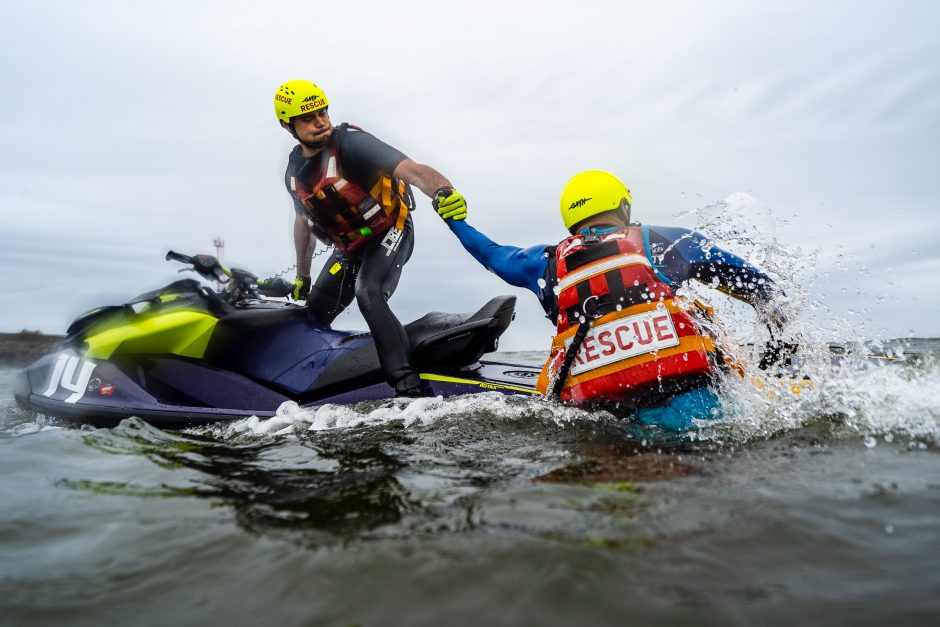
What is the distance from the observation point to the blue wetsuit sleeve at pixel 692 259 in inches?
132

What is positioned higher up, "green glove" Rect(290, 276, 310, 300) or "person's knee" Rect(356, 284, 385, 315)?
"green glove" Rect(290, 276, 310, 300)

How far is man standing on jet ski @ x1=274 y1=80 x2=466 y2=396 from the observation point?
403cm

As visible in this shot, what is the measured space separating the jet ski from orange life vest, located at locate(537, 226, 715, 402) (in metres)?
0.86

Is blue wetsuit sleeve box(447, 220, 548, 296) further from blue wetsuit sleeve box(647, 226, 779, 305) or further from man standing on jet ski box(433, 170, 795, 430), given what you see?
blue wetsuit sleeve box(647, 226, 779, 305)

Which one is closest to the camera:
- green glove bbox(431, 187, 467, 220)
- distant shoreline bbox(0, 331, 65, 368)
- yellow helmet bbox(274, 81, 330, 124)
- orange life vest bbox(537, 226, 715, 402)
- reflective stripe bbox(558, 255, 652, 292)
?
orange life vest bbox(537, 226, 715, 402)

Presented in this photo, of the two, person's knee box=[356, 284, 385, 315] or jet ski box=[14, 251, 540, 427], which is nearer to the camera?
jet ski box=[14, 251, 540, 427]

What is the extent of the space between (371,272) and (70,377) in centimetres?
208

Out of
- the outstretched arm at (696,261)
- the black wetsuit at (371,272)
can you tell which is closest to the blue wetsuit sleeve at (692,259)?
the outstretched arm at (696,261)

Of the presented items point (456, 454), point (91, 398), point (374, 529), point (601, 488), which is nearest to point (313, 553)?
point (374, 529)

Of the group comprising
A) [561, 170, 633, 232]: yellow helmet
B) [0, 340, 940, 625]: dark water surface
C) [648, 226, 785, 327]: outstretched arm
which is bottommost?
[0, 340, 940, 625]: dark water surface

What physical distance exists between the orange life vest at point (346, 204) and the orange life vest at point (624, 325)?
5.31ft

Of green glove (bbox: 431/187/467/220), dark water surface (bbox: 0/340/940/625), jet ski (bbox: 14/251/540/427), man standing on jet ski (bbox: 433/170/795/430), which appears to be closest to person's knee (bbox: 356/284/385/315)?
jet ski (bbox: 14/251/540/427)

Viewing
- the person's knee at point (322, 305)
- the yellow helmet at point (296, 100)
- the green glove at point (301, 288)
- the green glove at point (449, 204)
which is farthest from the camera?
the green glove at point (301, 288)

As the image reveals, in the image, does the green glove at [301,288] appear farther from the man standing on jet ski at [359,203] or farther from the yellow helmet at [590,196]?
the yellow helmet at [590,196]
